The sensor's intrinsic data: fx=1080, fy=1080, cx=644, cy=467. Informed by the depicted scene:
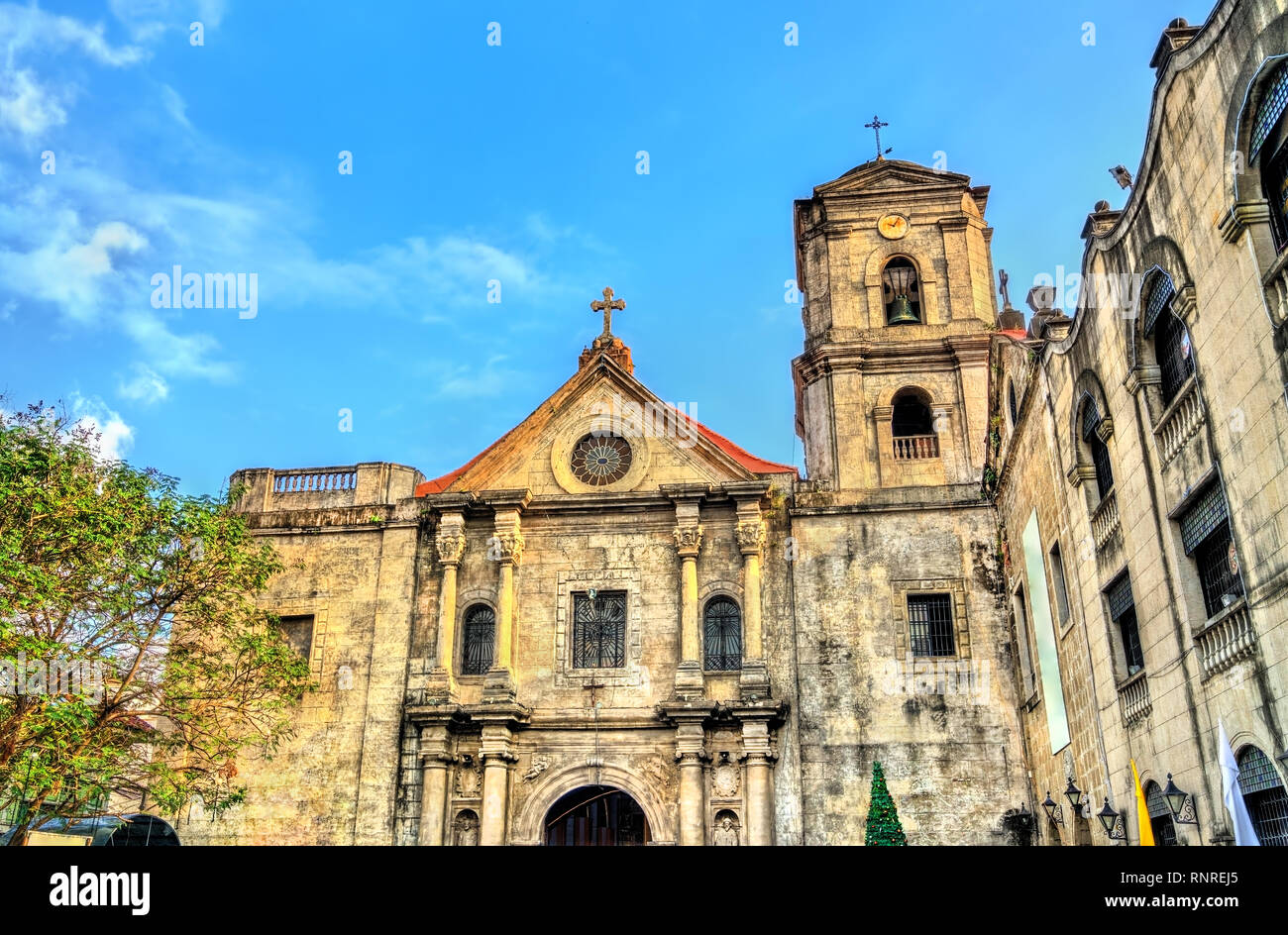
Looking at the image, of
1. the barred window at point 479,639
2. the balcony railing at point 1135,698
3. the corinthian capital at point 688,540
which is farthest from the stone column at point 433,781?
the balcony railing at point 1135,698

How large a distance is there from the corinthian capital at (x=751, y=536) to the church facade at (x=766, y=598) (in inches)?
1.9

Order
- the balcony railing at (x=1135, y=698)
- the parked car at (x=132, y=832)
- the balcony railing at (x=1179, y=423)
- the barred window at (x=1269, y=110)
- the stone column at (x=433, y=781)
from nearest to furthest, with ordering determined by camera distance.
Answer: the barred window at (x=1269, y=110), the balcony railing at (x=1179, y=423), the balcony railing at (x=1135, y=698), the stone column at (x=433, y=781), the parked car at (x=132, y=832)

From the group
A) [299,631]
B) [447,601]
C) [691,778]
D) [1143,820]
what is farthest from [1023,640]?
[299,631]

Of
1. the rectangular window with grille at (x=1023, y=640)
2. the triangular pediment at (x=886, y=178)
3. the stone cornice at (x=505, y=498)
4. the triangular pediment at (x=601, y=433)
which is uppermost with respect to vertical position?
the triangular pediment at (x=886, y=178)

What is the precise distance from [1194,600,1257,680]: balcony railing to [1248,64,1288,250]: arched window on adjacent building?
11.4 ft

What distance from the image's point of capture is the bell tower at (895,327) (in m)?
24.8

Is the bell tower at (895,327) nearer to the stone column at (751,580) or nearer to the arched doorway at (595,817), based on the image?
the stone column at (751,580)

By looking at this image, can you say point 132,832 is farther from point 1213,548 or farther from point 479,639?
point 1213,548

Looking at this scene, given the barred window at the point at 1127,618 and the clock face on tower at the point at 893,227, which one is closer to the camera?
the barred window at the point at 1127,618

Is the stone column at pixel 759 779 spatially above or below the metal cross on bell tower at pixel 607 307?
below

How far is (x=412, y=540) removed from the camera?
78.6ft

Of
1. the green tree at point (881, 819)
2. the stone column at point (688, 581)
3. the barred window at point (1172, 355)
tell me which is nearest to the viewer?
the barred window at point (1172, 355)
